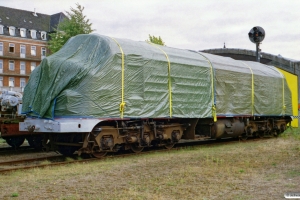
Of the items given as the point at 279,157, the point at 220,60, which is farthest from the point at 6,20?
the point at 279,157

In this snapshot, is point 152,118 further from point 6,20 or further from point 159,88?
point 6,20

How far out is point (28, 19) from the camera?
2516 inches

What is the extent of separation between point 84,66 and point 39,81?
5.22 ft

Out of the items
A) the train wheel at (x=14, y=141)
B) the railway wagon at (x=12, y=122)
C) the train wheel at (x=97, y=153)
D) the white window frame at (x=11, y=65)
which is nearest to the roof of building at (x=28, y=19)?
the white window frame at (x=11, y=65)

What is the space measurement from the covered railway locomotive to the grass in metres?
0.99

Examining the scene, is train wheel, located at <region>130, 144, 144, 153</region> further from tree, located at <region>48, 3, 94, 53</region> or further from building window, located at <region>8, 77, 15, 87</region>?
building window, located at <region>8, 77, 15, 87</region>

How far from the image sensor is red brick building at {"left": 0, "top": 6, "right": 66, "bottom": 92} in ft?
193

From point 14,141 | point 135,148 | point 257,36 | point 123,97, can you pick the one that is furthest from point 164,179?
point 257,36

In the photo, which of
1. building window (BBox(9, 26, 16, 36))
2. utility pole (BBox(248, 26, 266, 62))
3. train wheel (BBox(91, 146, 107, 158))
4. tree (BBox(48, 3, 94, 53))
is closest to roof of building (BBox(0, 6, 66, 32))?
building window (BBox(9, 26, 16, 36))

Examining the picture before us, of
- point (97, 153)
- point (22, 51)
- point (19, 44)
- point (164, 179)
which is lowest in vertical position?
point (164, 179)

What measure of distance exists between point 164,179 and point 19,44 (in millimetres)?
57398

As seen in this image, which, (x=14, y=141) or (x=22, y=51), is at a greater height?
(x=22, y=51)

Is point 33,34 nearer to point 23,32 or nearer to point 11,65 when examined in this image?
point 23,32

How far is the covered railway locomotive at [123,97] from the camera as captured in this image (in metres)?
10.4
